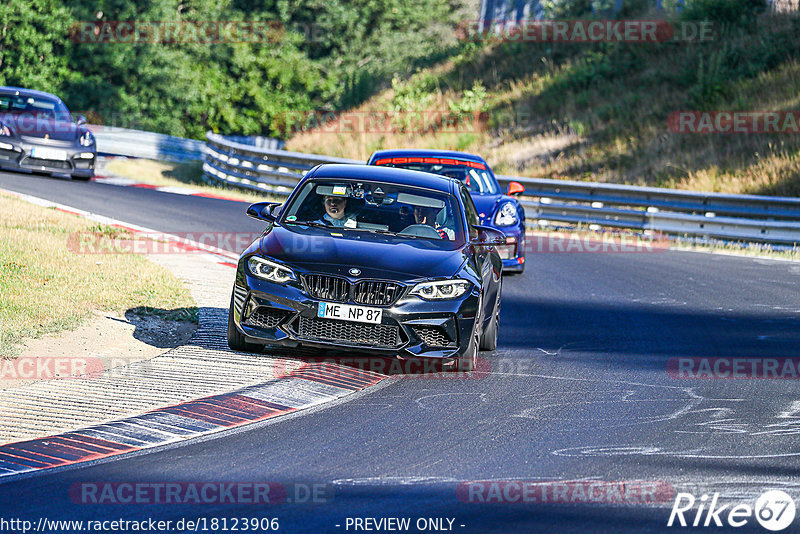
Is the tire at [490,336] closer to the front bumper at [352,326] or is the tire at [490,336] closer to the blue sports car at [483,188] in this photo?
the front bumper at [352,326]

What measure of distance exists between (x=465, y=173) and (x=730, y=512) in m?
10.2

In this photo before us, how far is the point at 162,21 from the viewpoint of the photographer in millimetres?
53344

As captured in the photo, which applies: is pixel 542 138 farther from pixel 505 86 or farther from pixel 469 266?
pixel 469 266

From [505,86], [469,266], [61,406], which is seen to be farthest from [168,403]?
[505,86]

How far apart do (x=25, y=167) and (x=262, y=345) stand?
14.8 m

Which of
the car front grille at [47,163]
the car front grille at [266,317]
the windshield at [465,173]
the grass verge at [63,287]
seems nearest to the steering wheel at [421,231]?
the car front grille at [266,317]

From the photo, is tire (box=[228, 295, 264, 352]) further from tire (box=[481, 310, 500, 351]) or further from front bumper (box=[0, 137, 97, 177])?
front bumper (box=[0, 137, 97, 177])

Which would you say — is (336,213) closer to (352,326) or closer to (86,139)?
(352,326)

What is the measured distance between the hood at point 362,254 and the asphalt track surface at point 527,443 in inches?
33.2

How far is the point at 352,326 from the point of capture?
27.2 feet

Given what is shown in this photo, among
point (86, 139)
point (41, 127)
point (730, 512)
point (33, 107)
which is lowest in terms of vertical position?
point (730, 512)

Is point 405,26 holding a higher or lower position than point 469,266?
higher

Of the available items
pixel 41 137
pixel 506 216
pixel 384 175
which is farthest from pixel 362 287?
pixel 41 137

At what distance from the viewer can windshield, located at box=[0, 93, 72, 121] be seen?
74.7 feet
